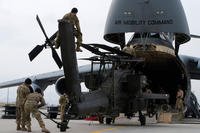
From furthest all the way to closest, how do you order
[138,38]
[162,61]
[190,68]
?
[190,68]
[162,61]
[138,38]

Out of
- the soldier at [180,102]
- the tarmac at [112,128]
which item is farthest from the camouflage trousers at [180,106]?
the tarmac at [112,128]

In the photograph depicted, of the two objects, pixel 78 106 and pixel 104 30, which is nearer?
pixel 78 106

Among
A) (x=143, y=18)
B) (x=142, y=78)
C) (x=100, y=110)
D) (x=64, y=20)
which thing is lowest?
(x=100, y=110)

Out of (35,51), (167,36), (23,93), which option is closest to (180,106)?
(167,36)

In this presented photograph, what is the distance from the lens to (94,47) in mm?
13039

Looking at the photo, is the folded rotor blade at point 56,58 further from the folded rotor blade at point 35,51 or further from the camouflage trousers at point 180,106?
the camouflage trousers at point 180,106

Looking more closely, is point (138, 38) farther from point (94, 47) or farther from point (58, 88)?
point (58, 88)

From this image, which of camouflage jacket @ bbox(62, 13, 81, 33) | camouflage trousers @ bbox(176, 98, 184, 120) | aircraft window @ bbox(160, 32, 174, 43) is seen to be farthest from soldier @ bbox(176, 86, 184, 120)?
camouflage jacket @ bbox(62, 13, 81, 33)

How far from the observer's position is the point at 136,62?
50.7ft

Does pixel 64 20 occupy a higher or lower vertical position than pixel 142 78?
higher

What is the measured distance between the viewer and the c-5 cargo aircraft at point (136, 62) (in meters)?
13.4

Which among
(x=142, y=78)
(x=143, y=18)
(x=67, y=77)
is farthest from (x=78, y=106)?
(x=143, y=18)

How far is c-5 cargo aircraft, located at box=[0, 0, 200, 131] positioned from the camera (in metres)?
13.4

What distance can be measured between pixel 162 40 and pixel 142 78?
6.54ft
